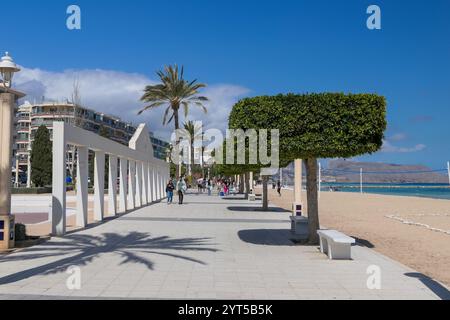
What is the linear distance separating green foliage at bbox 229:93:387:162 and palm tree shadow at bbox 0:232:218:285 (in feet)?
10.5

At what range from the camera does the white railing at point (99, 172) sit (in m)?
13.6

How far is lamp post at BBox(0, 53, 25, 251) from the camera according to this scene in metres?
10.7

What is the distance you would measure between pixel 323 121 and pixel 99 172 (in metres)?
10.5

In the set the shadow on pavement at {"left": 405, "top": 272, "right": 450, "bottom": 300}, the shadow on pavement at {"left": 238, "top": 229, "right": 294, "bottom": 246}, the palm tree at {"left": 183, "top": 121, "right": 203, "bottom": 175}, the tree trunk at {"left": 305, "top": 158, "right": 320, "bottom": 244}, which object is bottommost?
the shadow on pavement at {"left": 238, "top": 229, "right": 294, "bottom": 246}

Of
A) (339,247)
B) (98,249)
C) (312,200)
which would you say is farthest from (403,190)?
(98,249)

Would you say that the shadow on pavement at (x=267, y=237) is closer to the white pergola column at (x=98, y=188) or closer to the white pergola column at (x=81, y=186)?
the white pergola column at (x=81, y=186)

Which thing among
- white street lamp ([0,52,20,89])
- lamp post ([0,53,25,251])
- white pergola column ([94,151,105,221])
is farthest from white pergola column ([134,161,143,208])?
white street lamp ([0,52,20,89])

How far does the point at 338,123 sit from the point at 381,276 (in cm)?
387

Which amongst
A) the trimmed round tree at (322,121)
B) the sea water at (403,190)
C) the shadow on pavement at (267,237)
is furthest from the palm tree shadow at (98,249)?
the sea water at (403,190)

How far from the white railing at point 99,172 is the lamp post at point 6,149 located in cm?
221

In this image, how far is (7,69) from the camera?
34.9ft

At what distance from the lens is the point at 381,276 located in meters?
8.17

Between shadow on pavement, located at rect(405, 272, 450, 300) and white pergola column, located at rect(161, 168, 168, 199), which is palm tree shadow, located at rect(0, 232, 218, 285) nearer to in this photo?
shadow on pavement, located at rect(405, 272, 450, 300)
